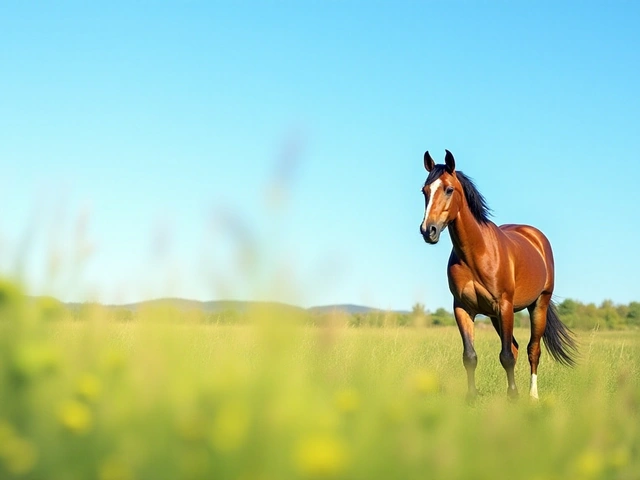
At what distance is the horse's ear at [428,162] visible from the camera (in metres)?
9.12

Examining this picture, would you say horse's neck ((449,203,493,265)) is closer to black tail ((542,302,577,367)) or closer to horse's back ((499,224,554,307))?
horse's back ((499,224,554,307))

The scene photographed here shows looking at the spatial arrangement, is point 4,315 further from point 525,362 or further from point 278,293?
point 525,362

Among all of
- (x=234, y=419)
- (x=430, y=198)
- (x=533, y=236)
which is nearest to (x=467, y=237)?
(x=430, y=198)

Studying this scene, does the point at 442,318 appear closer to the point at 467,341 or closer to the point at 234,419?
the point at 467,341

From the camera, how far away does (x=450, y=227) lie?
364 inches

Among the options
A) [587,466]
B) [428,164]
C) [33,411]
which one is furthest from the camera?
[428,164]

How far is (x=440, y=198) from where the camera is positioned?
343 inches

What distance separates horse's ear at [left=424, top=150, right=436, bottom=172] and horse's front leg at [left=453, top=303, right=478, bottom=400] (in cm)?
175

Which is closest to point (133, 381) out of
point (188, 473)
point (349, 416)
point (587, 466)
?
point (188, 473)

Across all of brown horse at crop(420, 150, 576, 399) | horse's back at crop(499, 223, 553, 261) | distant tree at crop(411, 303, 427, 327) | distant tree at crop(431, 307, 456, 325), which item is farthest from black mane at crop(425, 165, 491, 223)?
distant tree at crop(431, 307, 456, 325)

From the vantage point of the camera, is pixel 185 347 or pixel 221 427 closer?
pixel 221 427

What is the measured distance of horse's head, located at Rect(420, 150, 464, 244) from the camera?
8539mm

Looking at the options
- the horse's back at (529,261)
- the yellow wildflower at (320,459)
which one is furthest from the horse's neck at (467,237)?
the yellow wildflower at (320,459)

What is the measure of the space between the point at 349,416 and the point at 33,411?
1.02 m
